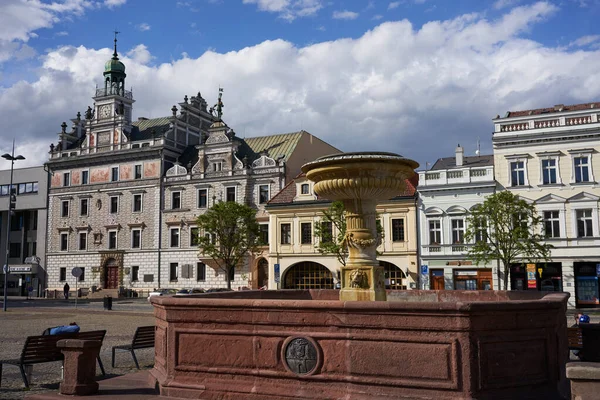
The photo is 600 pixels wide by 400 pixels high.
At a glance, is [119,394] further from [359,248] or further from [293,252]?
[293,252]

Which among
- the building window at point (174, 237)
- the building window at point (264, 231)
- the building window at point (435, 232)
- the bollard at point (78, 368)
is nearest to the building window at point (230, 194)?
the building window at point (264, 231)

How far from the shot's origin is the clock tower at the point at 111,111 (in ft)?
164

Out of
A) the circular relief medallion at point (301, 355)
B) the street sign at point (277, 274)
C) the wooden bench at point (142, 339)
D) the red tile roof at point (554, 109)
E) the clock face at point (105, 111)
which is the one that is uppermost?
the clock face at point (105, 111)

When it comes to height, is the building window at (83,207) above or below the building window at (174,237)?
above

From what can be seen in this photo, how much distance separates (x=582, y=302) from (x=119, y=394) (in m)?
30.1

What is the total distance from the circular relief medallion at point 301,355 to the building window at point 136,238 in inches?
1699

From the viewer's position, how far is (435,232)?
3531 cm

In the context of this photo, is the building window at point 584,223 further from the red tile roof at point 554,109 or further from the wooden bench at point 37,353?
the wooden bench at point 37,353

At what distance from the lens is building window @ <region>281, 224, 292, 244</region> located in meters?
40.0

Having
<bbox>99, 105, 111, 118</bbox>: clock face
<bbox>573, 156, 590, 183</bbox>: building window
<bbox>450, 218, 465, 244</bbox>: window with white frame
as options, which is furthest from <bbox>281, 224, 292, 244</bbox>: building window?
<bbox>99, 105, 111, 118</bbox>: clock face

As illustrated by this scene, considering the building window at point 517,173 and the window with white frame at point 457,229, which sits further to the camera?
the window with white frame at point 457,229

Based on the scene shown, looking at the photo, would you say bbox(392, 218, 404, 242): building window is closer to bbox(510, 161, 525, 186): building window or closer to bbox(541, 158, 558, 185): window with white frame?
bbox(510, 161, 525, 186): building window

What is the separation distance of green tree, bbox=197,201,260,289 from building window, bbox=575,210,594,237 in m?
20.7

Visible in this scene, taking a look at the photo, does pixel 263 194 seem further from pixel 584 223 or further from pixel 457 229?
pixel 584 223
